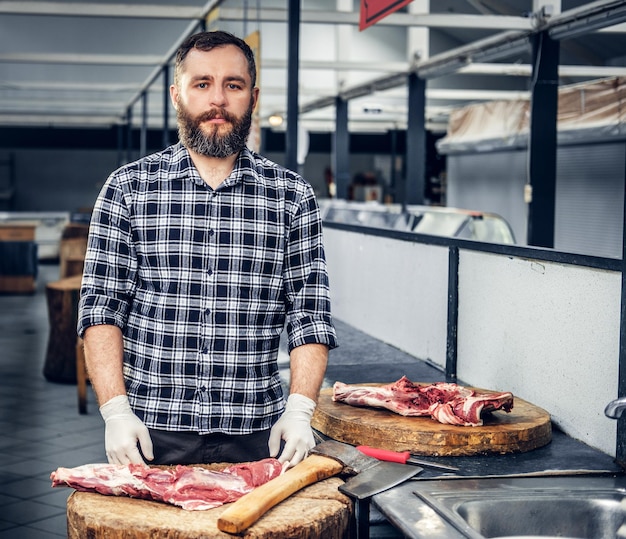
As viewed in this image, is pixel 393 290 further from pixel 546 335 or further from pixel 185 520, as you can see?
pixel 185 520

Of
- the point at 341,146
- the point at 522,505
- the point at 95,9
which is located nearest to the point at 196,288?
the point at 522,505

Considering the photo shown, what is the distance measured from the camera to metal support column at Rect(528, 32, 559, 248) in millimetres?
8938

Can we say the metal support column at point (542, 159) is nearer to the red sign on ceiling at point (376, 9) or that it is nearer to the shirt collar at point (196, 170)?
the red sign on ceiling at point (376, 9)

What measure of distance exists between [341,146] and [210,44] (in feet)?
47.7

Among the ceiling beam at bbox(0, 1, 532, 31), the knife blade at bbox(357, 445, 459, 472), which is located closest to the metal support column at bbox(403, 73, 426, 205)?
the ceiling beam at bbox(0, 1, 532, 31)

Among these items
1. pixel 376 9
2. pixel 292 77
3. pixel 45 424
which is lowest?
pixel 45 424

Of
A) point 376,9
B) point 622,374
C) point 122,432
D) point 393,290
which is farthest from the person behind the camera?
point 393,290

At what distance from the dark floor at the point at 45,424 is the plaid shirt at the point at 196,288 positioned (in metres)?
0.62

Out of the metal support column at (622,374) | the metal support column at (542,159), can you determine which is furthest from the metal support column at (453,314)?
the metal support column at (542,159)

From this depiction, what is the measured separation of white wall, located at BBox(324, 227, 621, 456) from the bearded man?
907 millimetres

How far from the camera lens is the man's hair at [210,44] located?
243cm

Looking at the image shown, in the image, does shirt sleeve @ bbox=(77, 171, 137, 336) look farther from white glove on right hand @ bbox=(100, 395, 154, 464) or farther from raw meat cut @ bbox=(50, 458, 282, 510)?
raw meat cut @ bbox=(50, 458, 282, 510)

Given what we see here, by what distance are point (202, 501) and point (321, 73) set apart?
15.8 metres

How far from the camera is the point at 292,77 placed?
5742 mm
